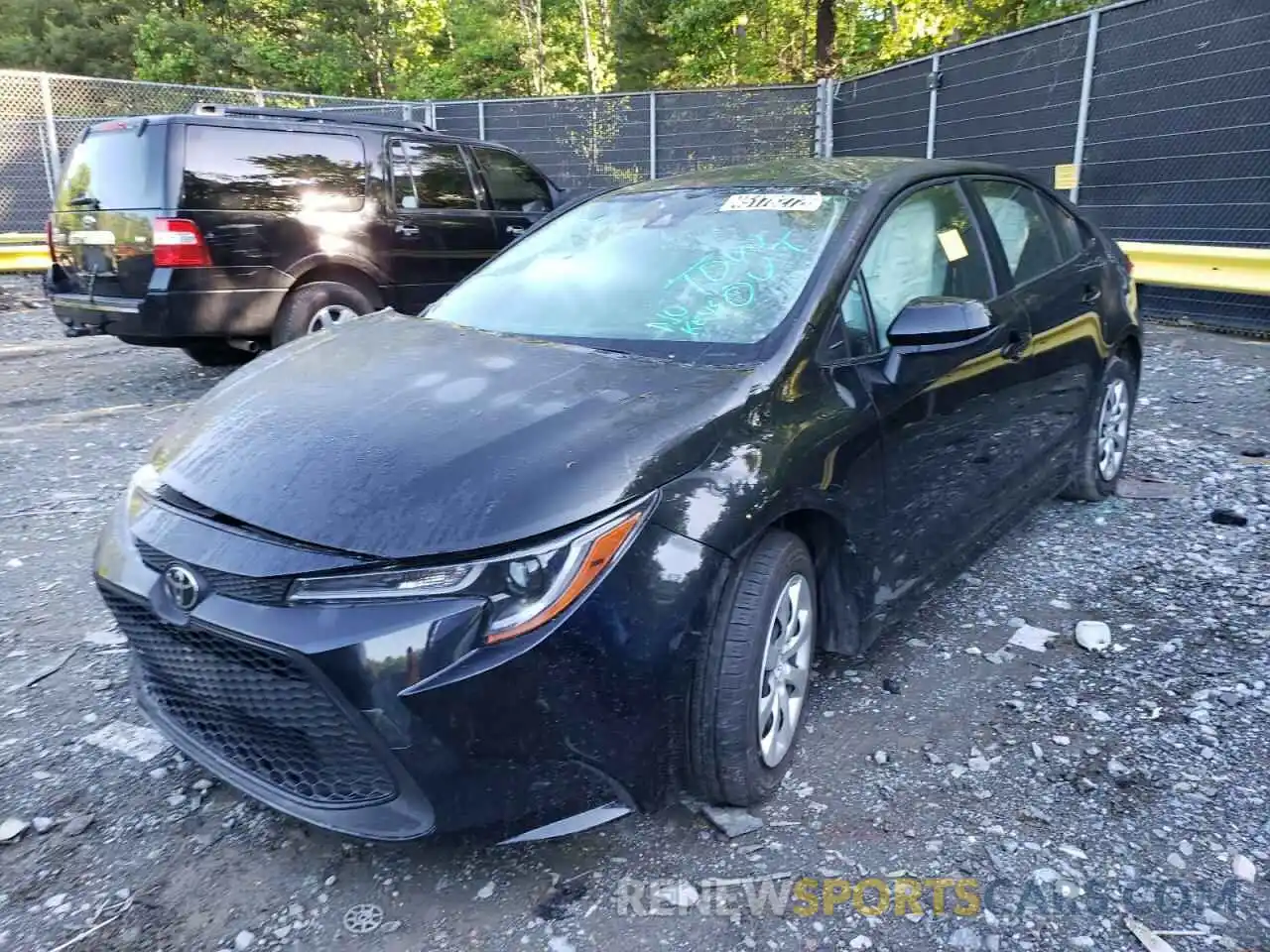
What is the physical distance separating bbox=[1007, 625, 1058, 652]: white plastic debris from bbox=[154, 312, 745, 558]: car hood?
166 cm

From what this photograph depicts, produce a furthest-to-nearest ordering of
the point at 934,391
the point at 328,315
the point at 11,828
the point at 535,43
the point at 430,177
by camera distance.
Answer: the point at 535,43 < the point at 430,177 < the point at 328,315 < the point at 934,391 < the point at 11,828

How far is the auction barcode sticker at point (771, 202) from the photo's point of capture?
306cm

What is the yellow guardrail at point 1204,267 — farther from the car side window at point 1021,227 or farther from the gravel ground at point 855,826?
the gravel ground at point 855,826

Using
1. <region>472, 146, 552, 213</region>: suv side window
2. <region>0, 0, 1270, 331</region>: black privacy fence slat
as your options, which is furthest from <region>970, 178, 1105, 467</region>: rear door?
<region>472, 146, 552, 213</region>: suv side window

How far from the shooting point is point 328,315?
6914 millimetres

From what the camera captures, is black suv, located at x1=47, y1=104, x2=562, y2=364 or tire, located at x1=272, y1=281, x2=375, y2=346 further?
tire, located at x1=272, y1=281, x2=375, y2=346

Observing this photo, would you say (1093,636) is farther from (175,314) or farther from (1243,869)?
(175,314)

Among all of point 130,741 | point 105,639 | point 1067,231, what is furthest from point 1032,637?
point 105,639

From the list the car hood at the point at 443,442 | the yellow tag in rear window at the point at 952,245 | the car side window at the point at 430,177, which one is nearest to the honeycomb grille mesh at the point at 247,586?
the car hood at the point at 443,442

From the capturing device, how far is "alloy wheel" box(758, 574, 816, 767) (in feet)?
7.75

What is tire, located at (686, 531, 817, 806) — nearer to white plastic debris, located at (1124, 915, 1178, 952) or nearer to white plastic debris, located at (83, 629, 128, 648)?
white plastic debris, located at (1124, 915, 1178, 952)

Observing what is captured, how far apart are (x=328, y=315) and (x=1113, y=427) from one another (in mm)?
5297

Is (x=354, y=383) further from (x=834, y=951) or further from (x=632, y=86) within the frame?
(x=632, y=86)

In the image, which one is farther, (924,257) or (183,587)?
(924,257)
